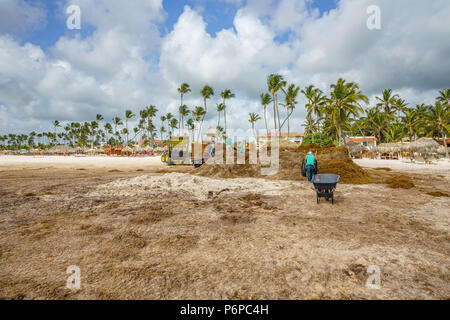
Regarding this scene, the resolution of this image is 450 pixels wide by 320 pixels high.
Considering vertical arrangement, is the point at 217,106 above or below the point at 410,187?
above

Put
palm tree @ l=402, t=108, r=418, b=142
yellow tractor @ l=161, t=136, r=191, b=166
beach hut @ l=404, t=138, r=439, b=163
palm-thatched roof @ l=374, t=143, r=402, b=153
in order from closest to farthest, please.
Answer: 1. yellow tractor @ l=161, t=136, r=191, b=166
2. beach hut @ l=404, t=138, r=439, b=163
3. palm-thatched roof @ l=374, t=143, r=402, b=153
4. palm tree @ l=402, t=108, r=418, b=142

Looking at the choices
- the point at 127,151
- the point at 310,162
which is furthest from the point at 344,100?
the point at 127,151

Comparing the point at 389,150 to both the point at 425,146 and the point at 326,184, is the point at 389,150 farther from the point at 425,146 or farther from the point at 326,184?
the point at 326,184

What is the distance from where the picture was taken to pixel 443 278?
9.40ft

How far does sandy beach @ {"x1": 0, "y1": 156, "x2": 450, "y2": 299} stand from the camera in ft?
8.71

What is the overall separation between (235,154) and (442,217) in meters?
11.6

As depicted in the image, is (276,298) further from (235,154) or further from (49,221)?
(235,154)

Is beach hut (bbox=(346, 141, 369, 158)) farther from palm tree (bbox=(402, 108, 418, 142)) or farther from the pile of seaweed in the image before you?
the pile of seaweed

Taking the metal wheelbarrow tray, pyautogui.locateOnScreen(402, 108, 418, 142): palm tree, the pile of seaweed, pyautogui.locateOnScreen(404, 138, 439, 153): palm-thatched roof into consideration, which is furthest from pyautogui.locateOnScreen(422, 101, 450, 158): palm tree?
the metal wheelbarrow tray

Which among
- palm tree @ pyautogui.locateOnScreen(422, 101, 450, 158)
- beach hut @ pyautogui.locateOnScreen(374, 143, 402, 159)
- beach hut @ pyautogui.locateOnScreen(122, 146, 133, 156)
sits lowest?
beach hut @ pyautogui.locateOnScreen(374, 143, 402, 159)

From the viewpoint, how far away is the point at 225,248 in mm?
3801

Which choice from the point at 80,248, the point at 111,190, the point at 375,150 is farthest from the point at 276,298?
the point at 375,150

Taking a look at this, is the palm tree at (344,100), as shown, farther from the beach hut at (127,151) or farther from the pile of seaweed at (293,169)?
the beach hut at (127,151)

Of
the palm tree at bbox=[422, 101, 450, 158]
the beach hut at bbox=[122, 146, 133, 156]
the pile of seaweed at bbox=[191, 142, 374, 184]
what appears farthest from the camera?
the beach hut at bbox=[122, 146, 133, 156]
